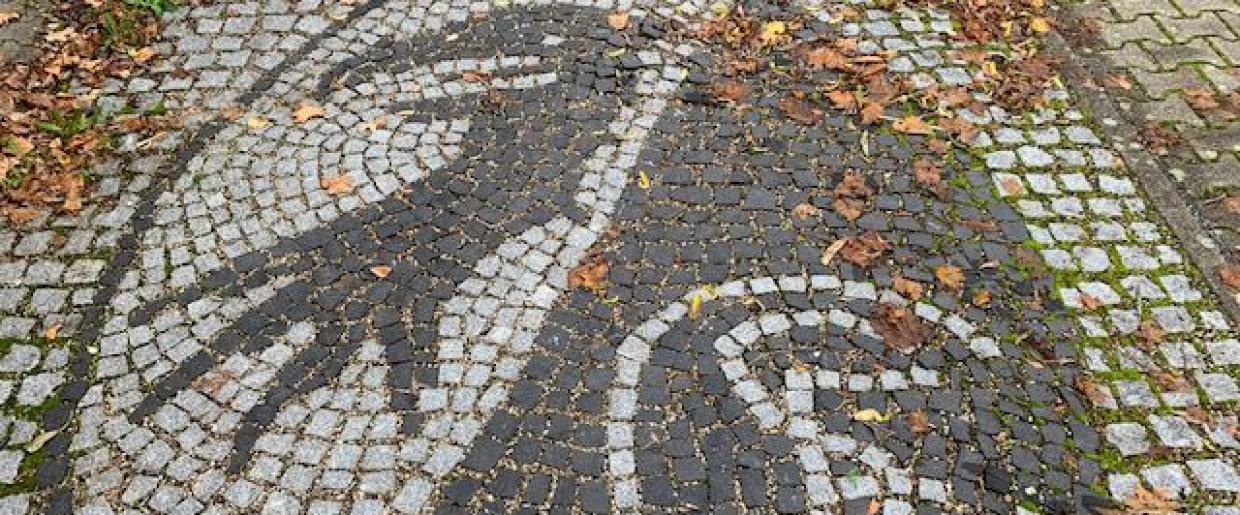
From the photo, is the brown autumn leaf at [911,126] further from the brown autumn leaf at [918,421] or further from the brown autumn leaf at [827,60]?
the brown autumn leaf at [918,421]

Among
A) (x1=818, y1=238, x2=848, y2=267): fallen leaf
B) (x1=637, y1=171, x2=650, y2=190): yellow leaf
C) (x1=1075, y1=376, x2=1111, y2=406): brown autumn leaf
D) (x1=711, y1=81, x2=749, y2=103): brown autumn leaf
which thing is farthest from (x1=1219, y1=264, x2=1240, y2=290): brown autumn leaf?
(x1=637, y1=171, x2=650, y2=190): yellow leaf

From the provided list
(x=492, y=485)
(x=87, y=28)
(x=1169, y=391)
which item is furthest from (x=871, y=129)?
(x=87, y=28)

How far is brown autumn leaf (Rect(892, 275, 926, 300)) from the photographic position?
502cm

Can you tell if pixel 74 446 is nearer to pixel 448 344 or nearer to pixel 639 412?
pixel 448 344

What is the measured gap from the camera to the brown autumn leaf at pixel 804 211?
543 cm

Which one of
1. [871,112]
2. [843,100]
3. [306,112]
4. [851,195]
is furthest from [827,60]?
[306,112]

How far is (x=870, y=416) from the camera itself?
4496 millimetres

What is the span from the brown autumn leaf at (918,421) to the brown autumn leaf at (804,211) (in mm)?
1319

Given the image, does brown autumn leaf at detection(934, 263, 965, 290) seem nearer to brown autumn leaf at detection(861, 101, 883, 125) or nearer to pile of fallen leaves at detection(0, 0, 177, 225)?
brown autumn leaf at detection(861, 101, 883, 125)

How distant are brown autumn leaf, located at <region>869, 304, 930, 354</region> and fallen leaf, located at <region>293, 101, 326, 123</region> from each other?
3.40m

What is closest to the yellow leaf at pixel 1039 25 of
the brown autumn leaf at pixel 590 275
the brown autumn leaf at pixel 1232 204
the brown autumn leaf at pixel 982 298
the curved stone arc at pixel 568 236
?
the brown autumn leaf at pixel 1232 204

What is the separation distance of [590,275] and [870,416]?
151 cm

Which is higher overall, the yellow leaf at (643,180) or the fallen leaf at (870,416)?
the yellow leaf at (643,180)

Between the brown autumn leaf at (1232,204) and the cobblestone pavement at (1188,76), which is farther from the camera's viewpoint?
the cobblestone pavement at (1188,76)
